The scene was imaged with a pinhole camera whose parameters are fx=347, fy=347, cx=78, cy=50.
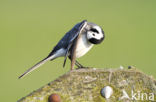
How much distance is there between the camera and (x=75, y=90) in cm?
262

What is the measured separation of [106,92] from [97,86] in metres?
0.10

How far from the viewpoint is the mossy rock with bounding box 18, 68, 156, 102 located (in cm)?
262

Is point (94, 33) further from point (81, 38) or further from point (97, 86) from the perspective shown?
point (97, 86)

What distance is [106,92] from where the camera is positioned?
2584mm

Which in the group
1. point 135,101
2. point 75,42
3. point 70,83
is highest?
point 75,42

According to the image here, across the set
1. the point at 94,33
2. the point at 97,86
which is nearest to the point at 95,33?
→ the point at 94,33

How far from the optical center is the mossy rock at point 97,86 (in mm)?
2615

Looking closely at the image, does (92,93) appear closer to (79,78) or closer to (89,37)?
(79,78)

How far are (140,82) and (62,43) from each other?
4.49 feet

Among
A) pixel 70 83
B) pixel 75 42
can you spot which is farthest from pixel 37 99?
pixel 75 42

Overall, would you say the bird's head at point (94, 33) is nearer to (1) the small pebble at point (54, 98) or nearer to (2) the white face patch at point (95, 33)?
(2) the white face patch at point (95, 33)

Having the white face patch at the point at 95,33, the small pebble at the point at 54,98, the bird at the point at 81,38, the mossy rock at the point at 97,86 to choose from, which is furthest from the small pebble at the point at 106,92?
the white face patch at the point at 95,33

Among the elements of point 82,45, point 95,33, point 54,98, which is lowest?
point 54,98

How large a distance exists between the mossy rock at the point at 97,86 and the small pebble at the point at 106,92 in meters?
0.03
